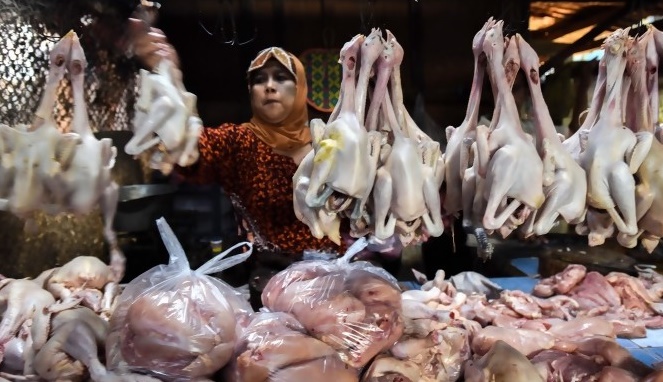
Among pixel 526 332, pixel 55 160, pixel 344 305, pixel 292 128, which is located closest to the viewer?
pixel 55 160

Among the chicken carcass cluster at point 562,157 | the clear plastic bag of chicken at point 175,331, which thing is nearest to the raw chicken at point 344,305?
the clear plastic bag of chicken at point 175,331

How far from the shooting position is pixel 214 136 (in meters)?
2.18

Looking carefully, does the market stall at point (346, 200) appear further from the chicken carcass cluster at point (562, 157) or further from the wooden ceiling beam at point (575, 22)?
the wooden ceiling beam at point (575, 22)

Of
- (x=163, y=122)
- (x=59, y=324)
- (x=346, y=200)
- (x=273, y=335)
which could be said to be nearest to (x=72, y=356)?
(x=59, y=324)

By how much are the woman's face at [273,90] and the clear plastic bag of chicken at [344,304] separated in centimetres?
70

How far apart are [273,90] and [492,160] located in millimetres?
993

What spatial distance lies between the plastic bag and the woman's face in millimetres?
933

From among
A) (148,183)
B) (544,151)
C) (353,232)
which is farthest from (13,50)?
(544,151)

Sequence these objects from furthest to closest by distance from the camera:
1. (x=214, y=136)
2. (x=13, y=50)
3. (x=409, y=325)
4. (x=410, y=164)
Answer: (x=214, y=136)
(x=13, y=50)
(x=409, y=325)
(x=410, y=164)

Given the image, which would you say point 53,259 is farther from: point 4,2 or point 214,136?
point 4,2

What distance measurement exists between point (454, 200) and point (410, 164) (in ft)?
0.66

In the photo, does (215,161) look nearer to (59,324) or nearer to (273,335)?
(59,324)

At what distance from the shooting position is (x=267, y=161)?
2.16 meters

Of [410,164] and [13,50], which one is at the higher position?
[13,50]
